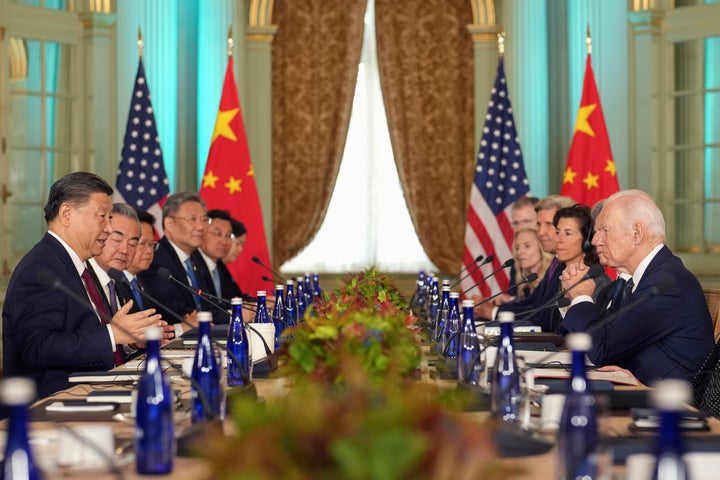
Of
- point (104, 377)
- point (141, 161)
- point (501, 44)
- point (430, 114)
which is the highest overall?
point (501, 44)

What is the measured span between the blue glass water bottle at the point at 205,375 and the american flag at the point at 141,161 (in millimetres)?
5512

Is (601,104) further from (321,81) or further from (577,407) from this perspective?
(577,407)

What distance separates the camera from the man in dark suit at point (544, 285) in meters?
5.54

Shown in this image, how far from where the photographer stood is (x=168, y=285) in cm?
572

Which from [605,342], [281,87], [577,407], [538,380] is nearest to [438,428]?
[577,407]

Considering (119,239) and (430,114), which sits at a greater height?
(430,114)

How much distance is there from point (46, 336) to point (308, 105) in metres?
6.10

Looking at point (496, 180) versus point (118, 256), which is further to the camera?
point (496, 180)

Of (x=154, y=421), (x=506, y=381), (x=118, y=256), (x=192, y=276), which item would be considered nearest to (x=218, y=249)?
(x=192, y=276)

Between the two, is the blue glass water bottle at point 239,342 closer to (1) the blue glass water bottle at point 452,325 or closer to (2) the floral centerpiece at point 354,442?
(1) the blue glass water bottle at point 452,325

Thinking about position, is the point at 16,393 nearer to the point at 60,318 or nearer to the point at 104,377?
the point at 104,377

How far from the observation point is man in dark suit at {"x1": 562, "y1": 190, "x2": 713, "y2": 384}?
11.4ft

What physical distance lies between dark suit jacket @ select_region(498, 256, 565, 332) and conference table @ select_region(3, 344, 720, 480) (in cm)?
232

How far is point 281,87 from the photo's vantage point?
916 centimetres
